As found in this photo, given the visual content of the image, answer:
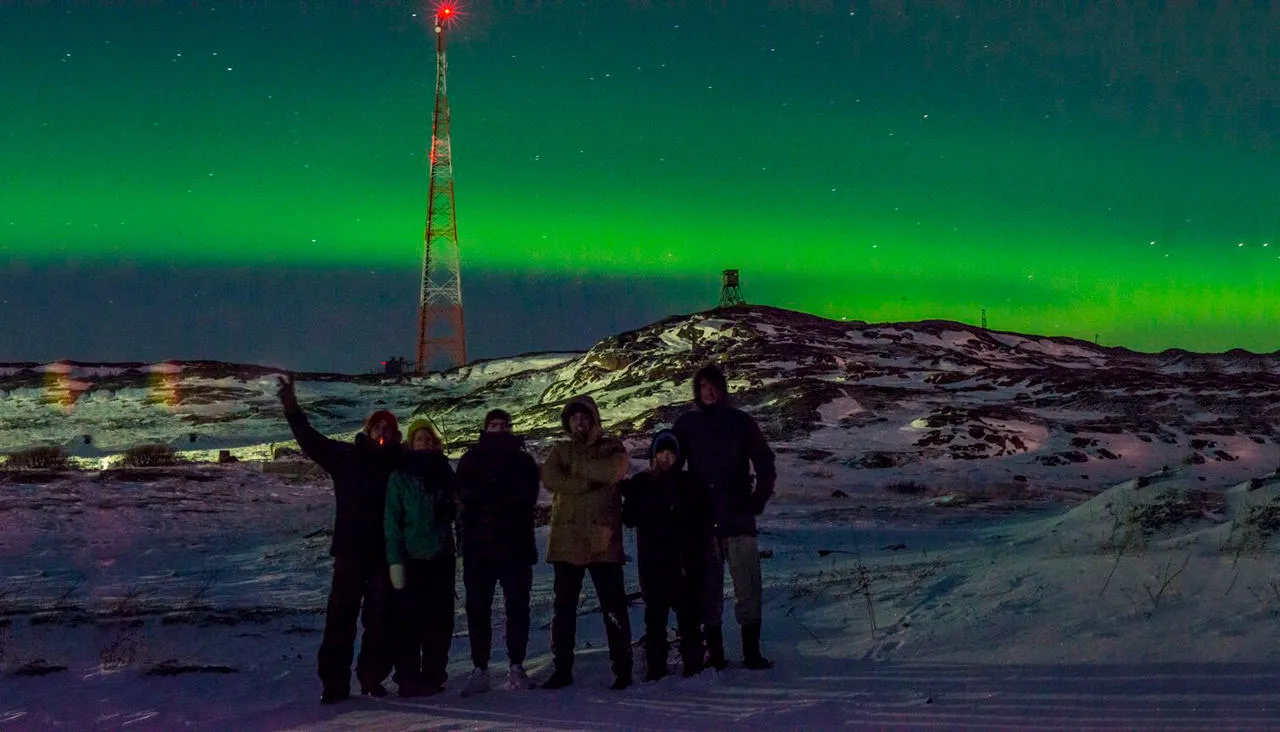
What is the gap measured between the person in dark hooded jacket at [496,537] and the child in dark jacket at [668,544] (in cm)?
69

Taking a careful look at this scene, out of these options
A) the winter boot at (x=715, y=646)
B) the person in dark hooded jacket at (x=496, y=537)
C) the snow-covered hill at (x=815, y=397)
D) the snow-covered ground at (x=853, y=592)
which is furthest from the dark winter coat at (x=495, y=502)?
the snow-covered hill at (x=815, y=397)

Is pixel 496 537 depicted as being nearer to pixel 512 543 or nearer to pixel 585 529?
pixel 512 543

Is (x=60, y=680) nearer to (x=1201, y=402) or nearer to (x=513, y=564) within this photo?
(x=513, y=564)

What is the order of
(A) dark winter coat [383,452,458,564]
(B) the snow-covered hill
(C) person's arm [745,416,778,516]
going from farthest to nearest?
1. (B) the snow-covered hill
2. (C) person's arm [745,416,778,516]
3. (A) dark winter coat [383,452,458,564]

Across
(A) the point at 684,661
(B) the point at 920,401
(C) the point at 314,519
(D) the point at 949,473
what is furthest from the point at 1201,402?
(A) the point at 684,661

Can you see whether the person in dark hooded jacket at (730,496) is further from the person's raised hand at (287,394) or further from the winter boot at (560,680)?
the person's raised hand at (287,394)

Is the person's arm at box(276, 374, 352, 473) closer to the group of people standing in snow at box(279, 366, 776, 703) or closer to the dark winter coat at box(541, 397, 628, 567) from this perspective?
the group of people standing in snow at box(279, 366, 776, 703)

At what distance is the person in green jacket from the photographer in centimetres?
727

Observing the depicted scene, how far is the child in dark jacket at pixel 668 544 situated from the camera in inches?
293

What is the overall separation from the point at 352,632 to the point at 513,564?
1.12 metres

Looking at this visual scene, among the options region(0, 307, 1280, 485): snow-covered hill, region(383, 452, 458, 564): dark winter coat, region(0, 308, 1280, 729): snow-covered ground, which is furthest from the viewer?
region(0, 307, 1280, 485): snow-covered hill

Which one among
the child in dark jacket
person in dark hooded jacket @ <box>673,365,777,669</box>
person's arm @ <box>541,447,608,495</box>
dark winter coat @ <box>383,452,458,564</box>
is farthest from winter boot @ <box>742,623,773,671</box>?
dark winter coat @ <box>383,452,458,564</box>

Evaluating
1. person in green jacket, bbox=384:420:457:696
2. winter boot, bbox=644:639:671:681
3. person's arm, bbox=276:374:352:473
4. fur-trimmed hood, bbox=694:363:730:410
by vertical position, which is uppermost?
fur-trimmed hood, bbox=694:363:730:410

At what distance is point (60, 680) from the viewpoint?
8555 millimetres
